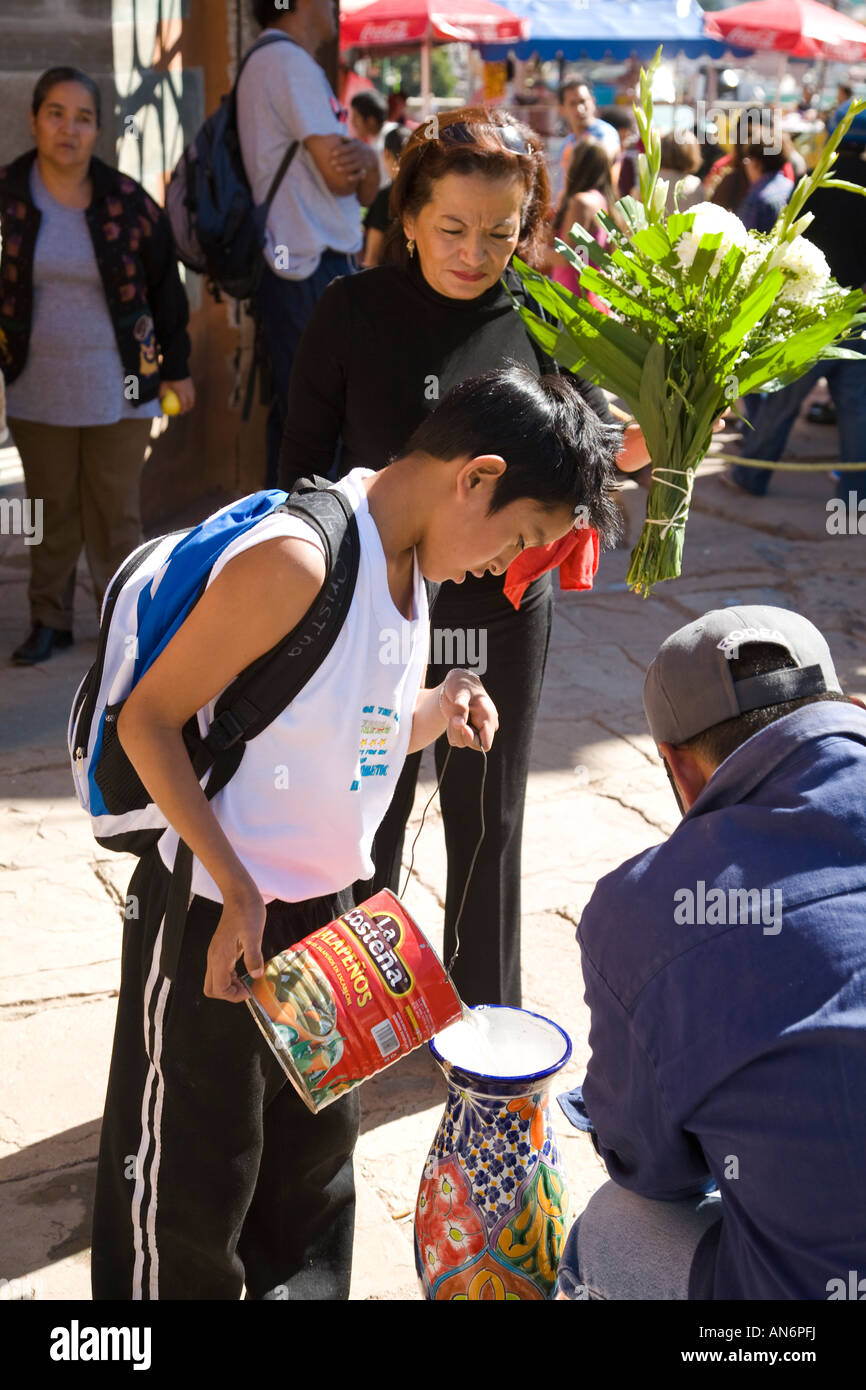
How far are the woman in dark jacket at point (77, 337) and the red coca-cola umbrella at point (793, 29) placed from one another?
9796 mm

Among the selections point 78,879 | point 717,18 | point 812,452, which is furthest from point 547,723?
point 717,18

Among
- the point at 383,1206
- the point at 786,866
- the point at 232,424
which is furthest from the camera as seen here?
the point at 232,424

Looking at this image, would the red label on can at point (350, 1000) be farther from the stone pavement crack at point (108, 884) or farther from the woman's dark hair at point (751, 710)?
the stone pavement crack at point (108, 884)

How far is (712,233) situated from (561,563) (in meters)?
0.63

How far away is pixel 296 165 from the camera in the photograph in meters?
5.16

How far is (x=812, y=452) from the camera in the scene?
8.55 meters

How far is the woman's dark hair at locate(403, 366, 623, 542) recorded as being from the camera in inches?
73.5

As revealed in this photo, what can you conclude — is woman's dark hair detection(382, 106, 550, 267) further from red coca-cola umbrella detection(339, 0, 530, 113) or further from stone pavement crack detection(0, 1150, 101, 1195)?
red coca-cola umbrella detection(339, 0, 530, 113)

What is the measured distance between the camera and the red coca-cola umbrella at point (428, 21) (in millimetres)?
12078

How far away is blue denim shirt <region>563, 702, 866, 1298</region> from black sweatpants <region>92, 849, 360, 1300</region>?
55cm

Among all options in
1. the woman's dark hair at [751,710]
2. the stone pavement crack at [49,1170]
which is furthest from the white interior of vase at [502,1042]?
the stone pavement crack at [49,1170]

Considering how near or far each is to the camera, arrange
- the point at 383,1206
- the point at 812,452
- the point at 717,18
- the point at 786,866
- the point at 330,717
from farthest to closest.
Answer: the point at 717,18, the point at 812,452, the point at 383,1206, the point at 330,717, the point at 786,866
